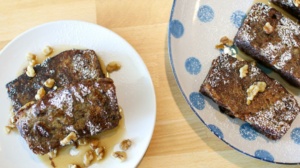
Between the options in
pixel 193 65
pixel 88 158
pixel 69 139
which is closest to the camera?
pixel 69 139

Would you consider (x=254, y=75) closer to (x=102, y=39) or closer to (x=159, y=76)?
(x=159, y=76)

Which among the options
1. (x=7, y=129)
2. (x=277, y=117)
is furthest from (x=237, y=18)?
(x=7, y=129)

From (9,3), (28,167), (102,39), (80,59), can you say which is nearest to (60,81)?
(80,59)

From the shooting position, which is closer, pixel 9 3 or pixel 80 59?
pixel 80 59

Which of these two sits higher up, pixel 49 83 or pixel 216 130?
pixel 49 83

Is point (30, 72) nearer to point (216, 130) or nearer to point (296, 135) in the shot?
point (216, 130)

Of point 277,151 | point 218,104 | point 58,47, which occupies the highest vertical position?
point 58,47

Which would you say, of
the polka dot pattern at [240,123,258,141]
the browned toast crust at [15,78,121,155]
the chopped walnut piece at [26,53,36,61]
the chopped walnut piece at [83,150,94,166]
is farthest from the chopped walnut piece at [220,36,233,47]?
the chopped walnut piece at [26,53,36,61]
